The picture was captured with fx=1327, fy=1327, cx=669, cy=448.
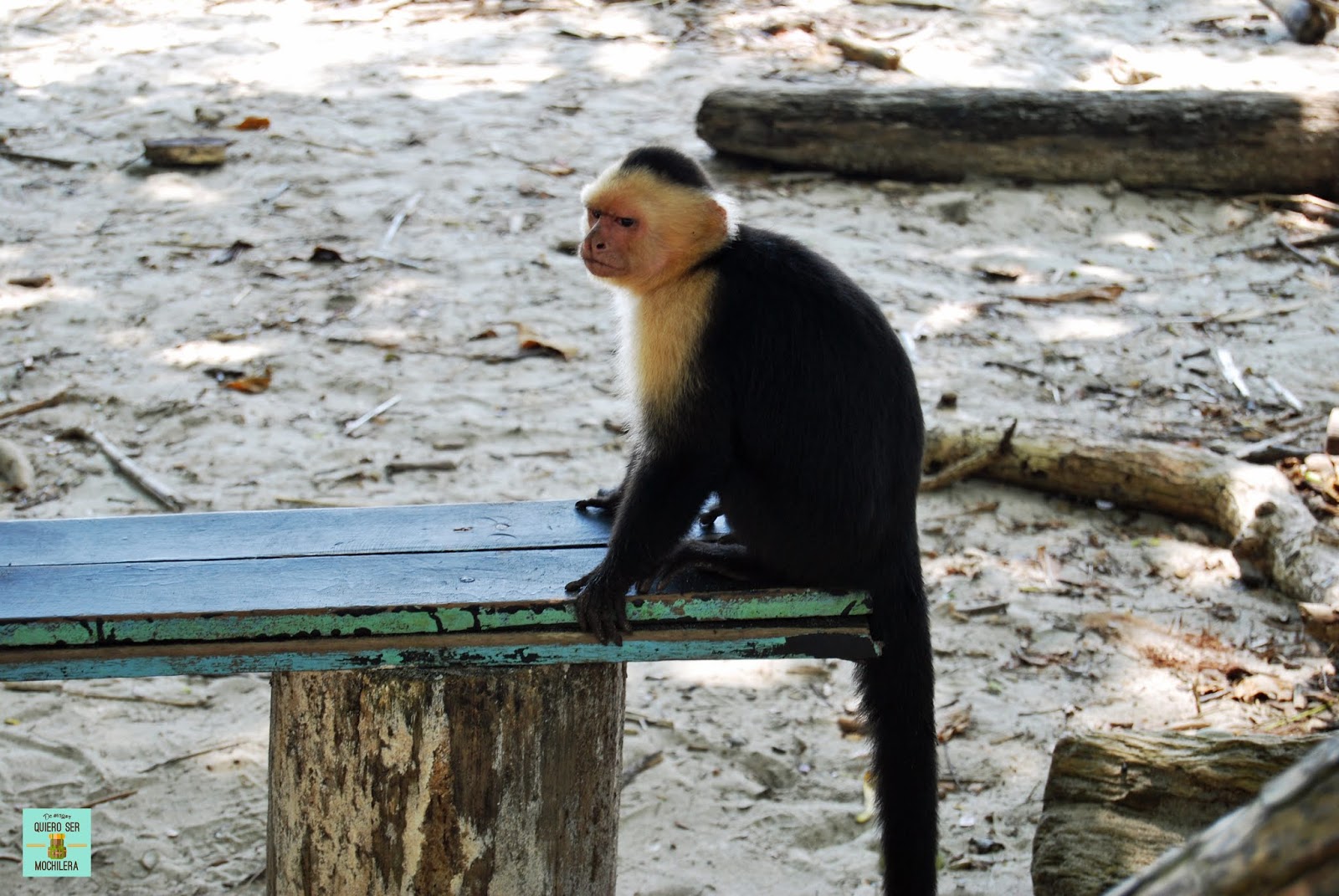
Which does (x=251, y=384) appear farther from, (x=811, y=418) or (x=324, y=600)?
(x=811, y=418)

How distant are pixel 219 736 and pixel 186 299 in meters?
2.47

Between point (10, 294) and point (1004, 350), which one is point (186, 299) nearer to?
point (10, 294)

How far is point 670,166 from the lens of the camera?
2.28 m

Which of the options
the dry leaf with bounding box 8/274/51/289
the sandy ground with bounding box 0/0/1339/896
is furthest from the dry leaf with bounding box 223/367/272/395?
the dry leaf with bounding box 8/274/51/289

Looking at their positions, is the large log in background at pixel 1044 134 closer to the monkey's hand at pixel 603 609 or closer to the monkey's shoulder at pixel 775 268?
the monkey's shoulder at pixel 775 268

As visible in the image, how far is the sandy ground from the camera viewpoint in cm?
277

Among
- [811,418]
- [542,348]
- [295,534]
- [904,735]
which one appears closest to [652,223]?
[811,418]

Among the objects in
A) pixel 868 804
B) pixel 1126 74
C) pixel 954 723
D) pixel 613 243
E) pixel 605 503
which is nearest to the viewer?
pixel 613 243

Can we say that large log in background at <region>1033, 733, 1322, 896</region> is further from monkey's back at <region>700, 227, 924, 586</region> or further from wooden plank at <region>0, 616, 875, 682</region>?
wooden plank at <region>0, 616, 875, 682</region>

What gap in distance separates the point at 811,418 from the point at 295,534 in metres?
0.89

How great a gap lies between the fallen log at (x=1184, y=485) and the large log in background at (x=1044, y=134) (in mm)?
2475

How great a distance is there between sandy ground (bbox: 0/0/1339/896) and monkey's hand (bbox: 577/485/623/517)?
2.30ft

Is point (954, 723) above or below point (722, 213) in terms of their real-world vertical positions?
below

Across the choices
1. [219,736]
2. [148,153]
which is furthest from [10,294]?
[219,736]
